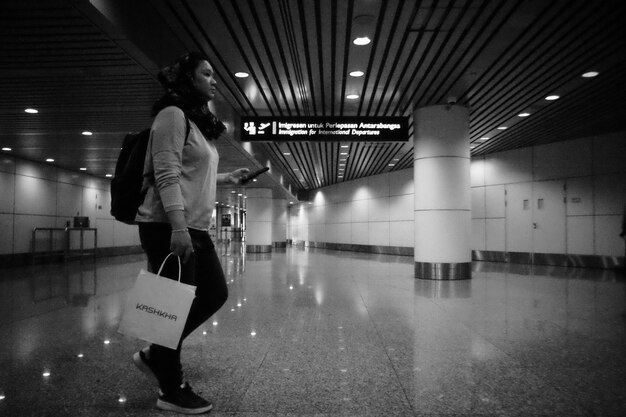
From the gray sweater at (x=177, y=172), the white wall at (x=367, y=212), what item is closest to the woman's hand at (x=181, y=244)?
the gray sweater at (x=177, y=172)

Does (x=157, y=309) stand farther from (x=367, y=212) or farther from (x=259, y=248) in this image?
(x=367, y=212)

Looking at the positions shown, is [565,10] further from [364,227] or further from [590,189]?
[364,227]

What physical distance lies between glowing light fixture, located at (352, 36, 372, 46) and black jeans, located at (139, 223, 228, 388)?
5.09 m

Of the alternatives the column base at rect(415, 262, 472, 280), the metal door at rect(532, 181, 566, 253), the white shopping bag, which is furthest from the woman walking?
the metal door at rect(532, 181, 566, 253)

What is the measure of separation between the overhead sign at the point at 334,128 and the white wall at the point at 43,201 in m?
8.86

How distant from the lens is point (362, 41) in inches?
268

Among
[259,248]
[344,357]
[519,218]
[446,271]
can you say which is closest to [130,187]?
[344,357]

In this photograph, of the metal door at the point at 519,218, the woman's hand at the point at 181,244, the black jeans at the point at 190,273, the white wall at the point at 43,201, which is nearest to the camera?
the woman's hand at the point at 181,244

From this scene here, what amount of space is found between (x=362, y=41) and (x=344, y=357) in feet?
16.0

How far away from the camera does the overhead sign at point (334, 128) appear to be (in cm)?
990

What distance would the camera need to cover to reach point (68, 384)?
301 centimetres

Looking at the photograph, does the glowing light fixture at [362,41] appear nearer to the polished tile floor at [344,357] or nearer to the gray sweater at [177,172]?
the polished tile floor at [344,357]

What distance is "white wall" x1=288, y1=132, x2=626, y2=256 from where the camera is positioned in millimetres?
13172

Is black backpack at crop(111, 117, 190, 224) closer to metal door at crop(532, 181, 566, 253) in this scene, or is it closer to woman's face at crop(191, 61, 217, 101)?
woman's face at crop(191, 61, 217, 101)
